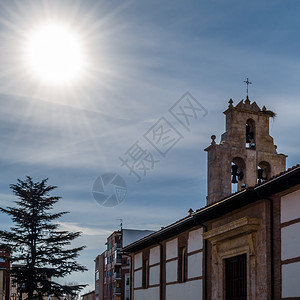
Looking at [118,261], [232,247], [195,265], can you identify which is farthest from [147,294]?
[118,261]

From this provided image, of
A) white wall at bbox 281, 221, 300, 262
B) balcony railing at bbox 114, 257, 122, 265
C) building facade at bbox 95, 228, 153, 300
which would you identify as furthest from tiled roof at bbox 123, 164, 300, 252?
balcony railing at bbox 114, 257, 122, 265

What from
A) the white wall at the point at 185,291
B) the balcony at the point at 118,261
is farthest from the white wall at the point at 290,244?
the balcony at the point at 118,261

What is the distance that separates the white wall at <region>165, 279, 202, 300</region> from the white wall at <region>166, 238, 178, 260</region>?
4.29 ft

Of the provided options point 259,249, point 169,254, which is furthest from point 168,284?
point 259,249

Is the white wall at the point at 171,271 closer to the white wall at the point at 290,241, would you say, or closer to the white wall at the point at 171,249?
the white wall at the point at 171,249

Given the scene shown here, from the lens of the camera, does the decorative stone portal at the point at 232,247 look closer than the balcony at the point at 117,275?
Yes

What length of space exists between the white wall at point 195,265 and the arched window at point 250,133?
7.75 metres

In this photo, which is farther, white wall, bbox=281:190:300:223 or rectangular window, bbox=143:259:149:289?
rectangular window, bbox=143:259:149:289

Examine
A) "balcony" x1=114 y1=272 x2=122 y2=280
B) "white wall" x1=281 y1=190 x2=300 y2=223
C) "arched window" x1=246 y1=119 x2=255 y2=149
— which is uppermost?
"arched window" x1=246 y1=119 x2=255 y2=149

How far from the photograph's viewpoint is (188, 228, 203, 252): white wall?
20.7 metres

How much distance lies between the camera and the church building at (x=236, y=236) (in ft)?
48.5

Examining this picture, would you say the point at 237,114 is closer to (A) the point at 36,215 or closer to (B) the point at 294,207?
(B) the point at 294,207

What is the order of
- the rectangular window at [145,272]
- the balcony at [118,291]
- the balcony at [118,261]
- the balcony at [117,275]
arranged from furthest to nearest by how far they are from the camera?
the balcony at [118,261], the balcony at [117,275], the balcony at [118,291], the rectangular window at [145,272]

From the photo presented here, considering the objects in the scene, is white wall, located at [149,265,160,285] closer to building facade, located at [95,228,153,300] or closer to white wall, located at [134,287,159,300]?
white wall, located at [134,287,159,300]
